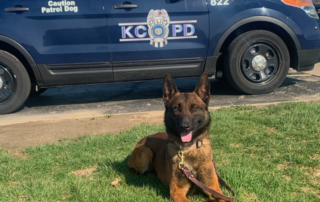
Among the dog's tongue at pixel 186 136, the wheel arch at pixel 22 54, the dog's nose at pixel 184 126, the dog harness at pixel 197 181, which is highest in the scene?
the wheel arch at pixel 22 54

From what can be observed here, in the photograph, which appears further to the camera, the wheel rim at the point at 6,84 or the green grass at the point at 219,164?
the wheel rim at the point at 6,84

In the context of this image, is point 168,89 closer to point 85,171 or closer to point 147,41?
point 85,171

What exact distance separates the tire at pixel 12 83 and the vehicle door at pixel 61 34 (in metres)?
0.29

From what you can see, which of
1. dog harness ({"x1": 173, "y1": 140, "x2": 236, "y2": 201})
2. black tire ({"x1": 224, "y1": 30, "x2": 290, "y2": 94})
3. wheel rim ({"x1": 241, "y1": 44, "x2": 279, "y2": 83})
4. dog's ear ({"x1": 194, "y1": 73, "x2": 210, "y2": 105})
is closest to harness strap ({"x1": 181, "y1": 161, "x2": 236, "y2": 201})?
dog harness ({"x1": 173, "y1": 140, "x2": 236, "y2": 201})

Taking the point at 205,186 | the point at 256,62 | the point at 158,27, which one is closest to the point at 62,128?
the point at 158,27

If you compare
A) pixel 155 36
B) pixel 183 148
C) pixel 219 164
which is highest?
pixel 155 36

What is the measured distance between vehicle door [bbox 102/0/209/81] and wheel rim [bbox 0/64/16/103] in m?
1.61

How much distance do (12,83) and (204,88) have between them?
356 centimetres

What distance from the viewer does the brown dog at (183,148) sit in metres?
2.68

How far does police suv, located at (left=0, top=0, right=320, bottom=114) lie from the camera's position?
201 inches

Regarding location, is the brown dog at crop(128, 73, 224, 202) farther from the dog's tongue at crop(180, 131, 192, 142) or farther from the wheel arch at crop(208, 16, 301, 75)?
the wheel arch at crop(208, 16, 301, 75)

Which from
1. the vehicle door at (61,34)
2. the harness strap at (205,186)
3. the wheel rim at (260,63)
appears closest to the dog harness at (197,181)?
the harness strap at (205,186)

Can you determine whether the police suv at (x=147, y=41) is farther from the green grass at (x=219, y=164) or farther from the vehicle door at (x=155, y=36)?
the green grass at (x=219, y=164)

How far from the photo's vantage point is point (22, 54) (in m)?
5.18
